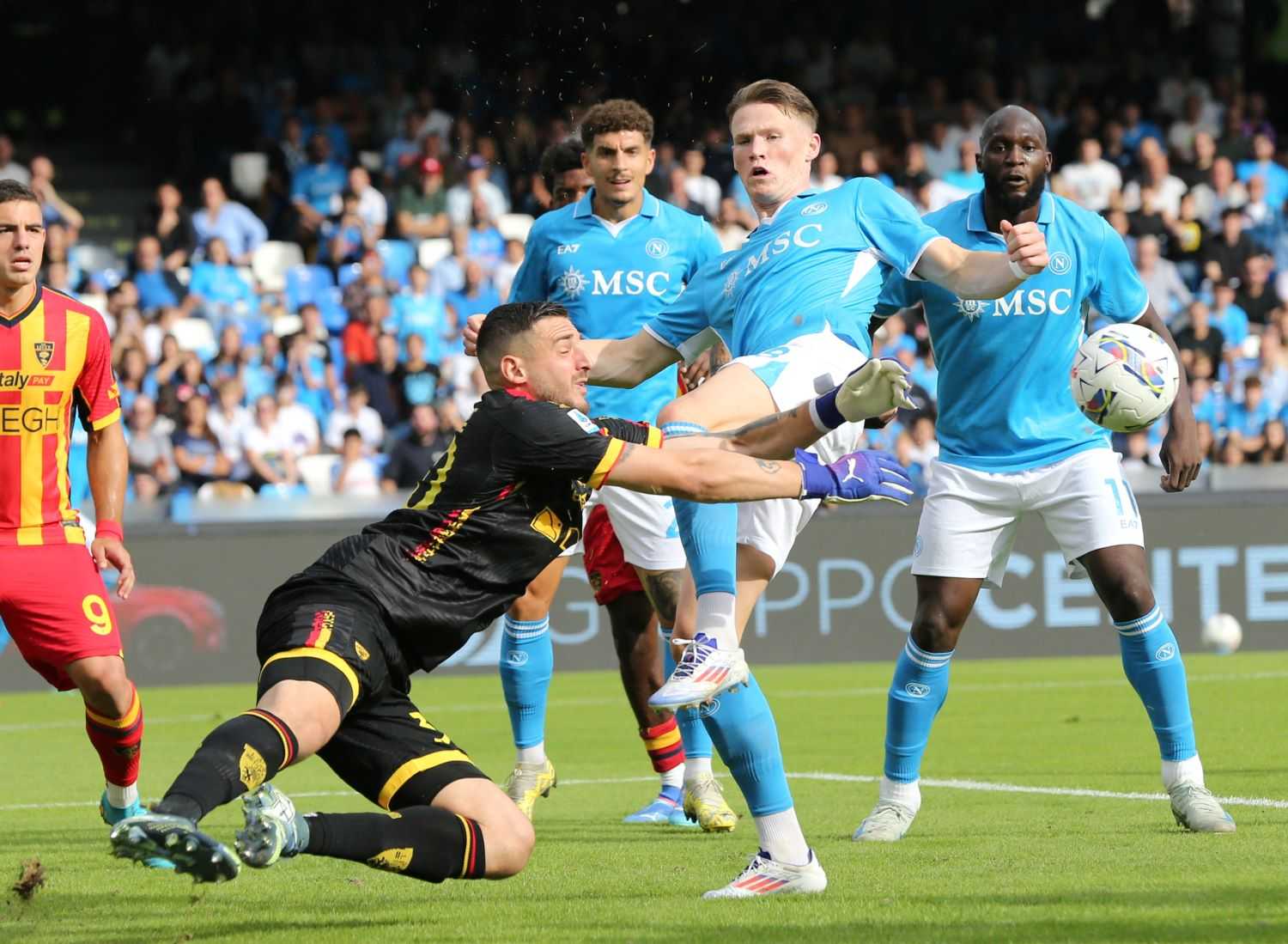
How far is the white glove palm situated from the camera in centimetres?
495

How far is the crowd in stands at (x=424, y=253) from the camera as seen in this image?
16.2 metres

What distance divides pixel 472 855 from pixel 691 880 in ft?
3.24

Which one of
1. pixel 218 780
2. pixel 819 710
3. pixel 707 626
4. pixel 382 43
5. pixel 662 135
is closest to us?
pixel 218 780

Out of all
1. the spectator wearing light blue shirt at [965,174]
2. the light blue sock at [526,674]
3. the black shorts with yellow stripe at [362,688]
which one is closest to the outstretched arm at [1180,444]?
the light blue sock at [526,674]

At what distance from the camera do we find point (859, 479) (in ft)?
16.3

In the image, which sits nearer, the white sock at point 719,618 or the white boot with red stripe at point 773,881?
the white boot with red stripe at point 773,881

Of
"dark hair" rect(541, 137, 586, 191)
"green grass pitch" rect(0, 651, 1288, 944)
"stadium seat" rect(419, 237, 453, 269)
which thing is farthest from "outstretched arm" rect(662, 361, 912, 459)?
"stadium seat" rect(419, 237, 453, 269)

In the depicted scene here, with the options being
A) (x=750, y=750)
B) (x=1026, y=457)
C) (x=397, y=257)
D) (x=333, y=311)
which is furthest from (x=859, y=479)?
(x=397, y=257)

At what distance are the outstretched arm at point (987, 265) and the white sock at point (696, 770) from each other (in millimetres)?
2327

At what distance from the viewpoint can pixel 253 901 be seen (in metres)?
5.73

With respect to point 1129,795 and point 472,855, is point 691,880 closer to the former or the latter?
point 472,855

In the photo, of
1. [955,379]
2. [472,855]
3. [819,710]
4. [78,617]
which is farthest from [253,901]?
[819,710]

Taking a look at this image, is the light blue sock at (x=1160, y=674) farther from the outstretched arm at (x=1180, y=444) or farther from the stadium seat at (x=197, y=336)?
the stadium seat at (x=197, y=336)

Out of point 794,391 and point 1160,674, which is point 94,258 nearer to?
point 1160,674
